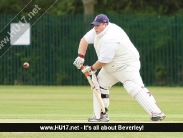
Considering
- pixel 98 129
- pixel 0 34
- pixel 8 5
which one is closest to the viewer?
pixel 98 129

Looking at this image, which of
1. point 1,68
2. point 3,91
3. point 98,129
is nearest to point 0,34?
point 1,68

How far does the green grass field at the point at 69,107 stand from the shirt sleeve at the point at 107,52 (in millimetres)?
1284

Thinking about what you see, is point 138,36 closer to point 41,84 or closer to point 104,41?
point 41,84

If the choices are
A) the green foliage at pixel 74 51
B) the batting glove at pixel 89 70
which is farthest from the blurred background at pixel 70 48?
the batting glove at pixel 89 70

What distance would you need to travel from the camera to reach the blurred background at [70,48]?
104 feet

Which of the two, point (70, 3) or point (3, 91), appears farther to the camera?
point (70, 3)

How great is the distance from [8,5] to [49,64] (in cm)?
501

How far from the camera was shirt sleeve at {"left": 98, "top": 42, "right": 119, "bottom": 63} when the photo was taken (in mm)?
13992

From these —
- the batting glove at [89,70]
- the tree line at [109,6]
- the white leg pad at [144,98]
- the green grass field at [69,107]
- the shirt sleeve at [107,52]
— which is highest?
the tree line at [109,6]

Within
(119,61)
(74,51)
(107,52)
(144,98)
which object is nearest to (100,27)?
(107,52)

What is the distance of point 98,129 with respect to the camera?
11.2 meters

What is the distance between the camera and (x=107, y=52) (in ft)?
45.9

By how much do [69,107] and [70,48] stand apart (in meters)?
11.4

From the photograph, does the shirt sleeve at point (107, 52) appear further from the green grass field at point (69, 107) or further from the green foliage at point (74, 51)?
the green foliage at point (74, 51)
